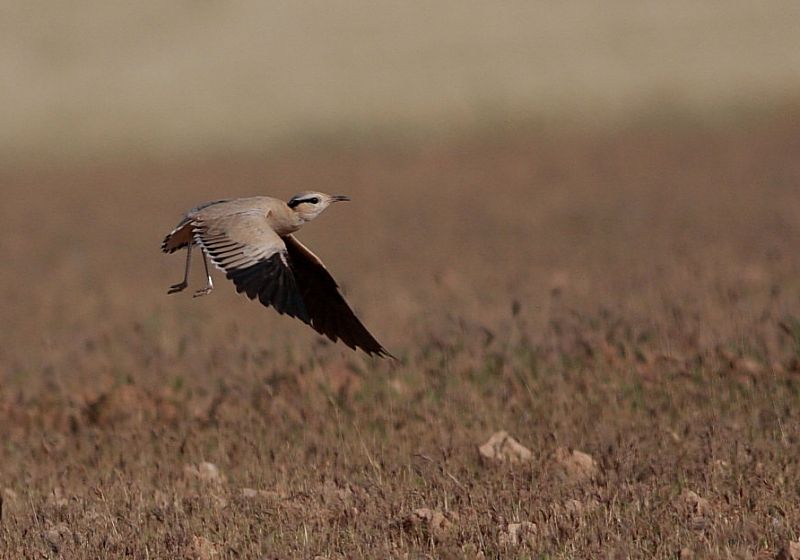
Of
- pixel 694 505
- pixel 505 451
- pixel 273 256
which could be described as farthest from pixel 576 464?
pixel 273 256

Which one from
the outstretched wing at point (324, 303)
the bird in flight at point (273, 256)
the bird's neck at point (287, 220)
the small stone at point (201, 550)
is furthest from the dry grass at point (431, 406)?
the bird's neck at point (287, 220)

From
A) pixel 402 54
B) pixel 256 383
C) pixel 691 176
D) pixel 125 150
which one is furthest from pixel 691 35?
pixel 256 383

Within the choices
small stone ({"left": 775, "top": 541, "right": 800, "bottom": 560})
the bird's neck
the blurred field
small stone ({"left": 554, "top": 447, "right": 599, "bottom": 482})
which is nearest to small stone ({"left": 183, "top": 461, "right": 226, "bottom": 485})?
the bird's neck

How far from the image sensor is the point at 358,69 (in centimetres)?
4409

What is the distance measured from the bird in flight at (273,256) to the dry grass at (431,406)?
85cm

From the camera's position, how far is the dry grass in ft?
21.3

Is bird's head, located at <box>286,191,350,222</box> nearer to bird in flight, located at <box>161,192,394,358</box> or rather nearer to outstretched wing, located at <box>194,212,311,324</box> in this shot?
bird in flight, located at <box>161,192,394,358</box>

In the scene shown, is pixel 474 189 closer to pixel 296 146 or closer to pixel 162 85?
pixel 296 146

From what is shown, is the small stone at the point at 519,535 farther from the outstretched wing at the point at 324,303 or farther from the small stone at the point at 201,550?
the outstretched wing at the point at 324,303

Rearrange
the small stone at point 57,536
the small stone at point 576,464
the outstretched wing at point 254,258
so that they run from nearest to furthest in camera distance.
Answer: the small stone at point 57,536, the outstretched wing at point 254,258, the small stone at point 576,464

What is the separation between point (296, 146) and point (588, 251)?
19229mm

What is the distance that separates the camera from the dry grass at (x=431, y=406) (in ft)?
21.3

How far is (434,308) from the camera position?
12844 mm

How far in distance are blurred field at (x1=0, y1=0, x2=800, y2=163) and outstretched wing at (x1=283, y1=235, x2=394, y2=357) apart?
2702 centimetres
